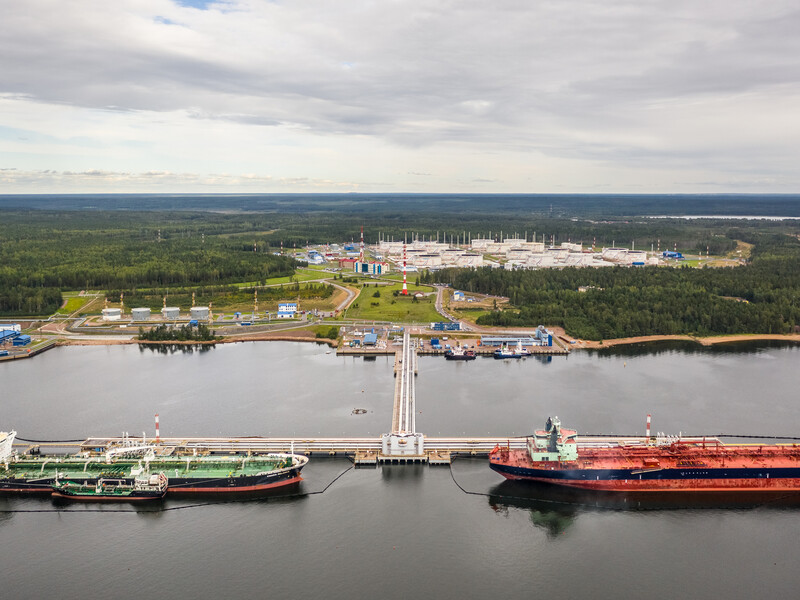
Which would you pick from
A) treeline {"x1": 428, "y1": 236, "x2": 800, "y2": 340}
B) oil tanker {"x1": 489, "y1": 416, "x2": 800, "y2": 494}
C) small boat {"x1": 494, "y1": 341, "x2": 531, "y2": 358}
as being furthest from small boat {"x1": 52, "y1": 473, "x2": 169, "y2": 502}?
treeline {"x1": 428, "y1": 236, "x2": 800, "y2": 340}

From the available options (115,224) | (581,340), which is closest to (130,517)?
(581,340)

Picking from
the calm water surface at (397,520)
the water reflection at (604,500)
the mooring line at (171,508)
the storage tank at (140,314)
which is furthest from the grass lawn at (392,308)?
the mooring line at (171,508)

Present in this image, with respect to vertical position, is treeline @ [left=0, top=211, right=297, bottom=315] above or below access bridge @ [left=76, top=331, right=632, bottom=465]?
above

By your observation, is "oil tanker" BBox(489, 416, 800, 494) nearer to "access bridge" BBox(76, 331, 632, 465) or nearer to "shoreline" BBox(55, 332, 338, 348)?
"access bridge" BBox(76, 331, 632, 465)

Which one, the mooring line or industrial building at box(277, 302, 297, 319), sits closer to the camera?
the mooring line

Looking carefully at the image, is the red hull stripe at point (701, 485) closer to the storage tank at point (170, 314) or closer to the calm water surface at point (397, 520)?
the calm water surface at point (397, 520)

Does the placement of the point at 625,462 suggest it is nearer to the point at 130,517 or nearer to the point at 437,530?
the point at 437,530

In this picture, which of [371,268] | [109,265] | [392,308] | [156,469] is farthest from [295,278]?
[156,469]
